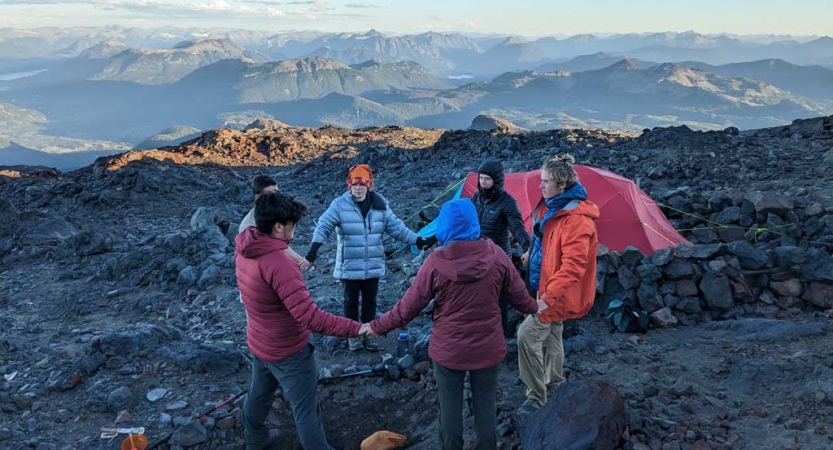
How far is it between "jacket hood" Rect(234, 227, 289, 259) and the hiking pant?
0.81m

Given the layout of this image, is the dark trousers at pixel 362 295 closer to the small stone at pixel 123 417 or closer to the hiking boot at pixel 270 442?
the hiking boot at pixel 270 442

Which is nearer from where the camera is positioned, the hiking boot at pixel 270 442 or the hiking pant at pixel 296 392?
the hiking pant at pixel 296 392

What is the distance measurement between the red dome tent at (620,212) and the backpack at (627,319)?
1.86 metres

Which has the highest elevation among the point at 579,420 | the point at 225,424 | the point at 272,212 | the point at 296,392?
the point at 272,212

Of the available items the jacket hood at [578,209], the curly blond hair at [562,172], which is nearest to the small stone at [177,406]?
the jacket hood at [578,209]

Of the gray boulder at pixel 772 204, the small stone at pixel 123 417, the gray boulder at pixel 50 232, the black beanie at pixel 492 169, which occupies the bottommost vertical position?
the gray boulder at pixel 50 232

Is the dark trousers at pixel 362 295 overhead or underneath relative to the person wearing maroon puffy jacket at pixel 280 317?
underneath


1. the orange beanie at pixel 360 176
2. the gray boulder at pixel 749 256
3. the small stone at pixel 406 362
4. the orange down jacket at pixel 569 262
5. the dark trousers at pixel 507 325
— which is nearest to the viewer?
the orange down jacket at pixel 569 262

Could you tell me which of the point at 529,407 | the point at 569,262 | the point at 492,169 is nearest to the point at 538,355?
the point at 529,407

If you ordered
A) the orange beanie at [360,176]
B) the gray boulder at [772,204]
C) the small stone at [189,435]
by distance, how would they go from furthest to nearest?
the gray boulder at [772,204]
the orange beanie at [360,176]
the small stone at [189,435]

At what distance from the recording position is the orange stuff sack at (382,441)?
176 inches

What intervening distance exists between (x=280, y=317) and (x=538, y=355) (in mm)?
2115

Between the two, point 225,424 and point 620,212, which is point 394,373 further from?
point 620,212

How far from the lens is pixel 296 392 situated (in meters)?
3.79
